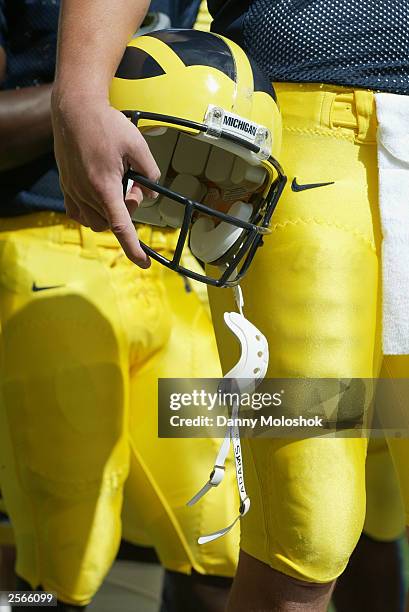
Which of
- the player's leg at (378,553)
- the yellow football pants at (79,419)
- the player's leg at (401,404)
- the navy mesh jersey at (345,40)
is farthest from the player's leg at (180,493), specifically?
the navy mesh jersey at (345,40)

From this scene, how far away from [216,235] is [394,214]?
0.26 meters

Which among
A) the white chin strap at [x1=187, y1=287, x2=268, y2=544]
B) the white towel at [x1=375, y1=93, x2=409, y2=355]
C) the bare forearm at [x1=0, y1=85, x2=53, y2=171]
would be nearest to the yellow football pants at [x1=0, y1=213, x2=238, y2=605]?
the bare forearm at [x1=0, y1=85, x2=53, y2=171]

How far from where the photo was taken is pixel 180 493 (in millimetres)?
2092

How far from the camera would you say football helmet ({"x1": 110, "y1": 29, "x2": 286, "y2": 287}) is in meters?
1.23

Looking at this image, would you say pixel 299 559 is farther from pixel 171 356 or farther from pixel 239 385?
pixel 171 356

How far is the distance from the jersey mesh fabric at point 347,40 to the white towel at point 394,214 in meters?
0.05

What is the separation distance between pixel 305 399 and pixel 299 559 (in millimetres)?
216

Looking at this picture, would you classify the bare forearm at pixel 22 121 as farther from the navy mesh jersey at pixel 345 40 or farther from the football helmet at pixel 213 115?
the navy mesh jersey at pixel 345 40

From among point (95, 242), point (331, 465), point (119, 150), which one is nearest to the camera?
point (119, 150)

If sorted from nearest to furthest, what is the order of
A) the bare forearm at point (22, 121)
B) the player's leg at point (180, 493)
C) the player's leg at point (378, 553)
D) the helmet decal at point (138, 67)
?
the helmet decal at point (138, 67) < the bare forearm at point (22, 121) < the player's leg at point (180, 493) < the player's leg at point (378, 553)

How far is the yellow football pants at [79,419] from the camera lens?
6.51 ft

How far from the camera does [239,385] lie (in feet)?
4.20

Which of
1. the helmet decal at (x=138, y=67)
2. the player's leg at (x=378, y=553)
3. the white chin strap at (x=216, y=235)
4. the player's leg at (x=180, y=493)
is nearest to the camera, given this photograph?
the helmet decal at (x=138, y=67)

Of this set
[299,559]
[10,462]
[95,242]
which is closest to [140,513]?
[10,462]
